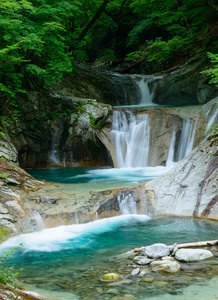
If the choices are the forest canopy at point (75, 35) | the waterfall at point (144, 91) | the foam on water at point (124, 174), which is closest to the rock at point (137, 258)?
the foam on water at point (124, 174)

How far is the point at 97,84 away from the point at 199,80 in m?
5.52

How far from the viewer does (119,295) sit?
138 inches

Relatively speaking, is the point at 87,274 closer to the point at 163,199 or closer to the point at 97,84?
the point at 163,199

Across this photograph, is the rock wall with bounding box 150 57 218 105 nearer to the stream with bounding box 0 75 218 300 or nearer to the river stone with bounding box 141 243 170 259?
the stream with bounding box 0 75 218 300

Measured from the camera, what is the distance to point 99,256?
5.00 m

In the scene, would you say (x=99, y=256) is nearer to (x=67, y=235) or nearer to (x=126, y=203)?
(x=67, y=235)

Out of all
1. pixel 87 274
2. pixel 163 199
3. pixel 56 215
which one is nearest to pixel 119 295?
pixel 87 274

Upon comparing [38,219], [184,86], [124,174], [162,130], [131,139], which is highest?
[184,86]

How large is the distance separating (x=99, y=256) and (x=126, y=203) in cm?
258

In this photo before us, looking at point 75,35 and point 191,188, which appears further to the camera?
point 75,35

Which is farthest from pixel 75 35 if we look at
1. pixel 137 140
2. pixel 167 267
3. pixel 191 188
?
pixel 167 267

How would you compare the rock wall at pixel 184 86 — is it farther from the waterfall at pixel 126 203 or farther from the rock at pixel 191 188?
the waterfall at pixel 126 203

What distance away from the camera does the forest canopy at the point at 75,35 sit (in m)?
9.97

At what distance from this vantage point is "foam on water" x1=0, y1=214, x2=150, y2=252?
5531 mm
